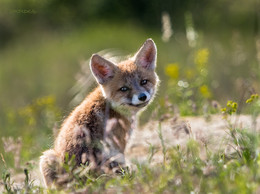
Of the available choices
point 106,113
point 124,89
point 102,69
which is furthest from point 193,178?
point 102,69

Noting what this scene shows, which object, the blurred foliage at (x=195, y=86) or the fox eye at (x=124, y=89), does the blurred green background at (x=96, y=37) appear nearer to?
the blurred foliage at (x=195, y=86)

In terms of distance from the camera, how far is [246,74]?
11562 mm

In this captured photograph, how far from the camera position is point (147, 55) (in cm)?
691

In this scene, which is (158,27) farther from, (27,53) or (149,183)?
(149,183)

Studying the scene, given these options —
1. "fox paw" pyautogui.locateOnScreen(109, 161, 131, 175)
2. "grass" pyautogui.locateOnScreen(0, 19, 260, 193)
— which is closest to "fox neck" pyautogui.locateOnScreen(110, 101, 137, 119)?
"grass" pyautogui.locateOnScreen(0, 19, 260, 193)

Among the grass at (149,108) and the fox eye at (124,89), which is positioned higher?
the fox eye at (124,89)

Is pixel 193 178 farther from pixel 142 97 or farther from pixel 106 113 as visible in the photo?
pixel 142 97

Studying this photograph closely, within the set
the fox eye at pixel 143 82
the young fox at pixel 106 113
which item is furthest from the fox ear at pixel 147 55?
the fox eye at pixel 143 82

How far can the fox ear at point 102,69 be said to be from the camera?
645 centimetres

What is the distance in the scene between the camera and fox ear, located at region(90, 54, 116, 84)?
254 inches

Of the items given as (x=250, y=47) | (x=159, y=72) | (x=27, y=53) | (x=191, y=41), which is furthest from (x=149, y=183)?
(x=27, y=53)

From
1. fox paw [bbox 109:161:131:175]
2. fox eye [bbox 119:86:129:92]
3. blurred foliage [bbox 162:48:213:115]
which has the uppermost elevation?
fox eye [bbox 119:86:129:92]

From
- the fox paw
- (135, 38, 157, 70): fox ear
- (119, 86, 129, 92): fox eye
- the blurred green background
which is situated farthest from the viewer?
the blurred green background

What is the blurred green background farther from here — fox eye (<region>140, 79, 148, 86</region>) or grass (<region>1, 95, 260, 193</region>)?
grass (<region>1, 95, 260, 193</region>)
